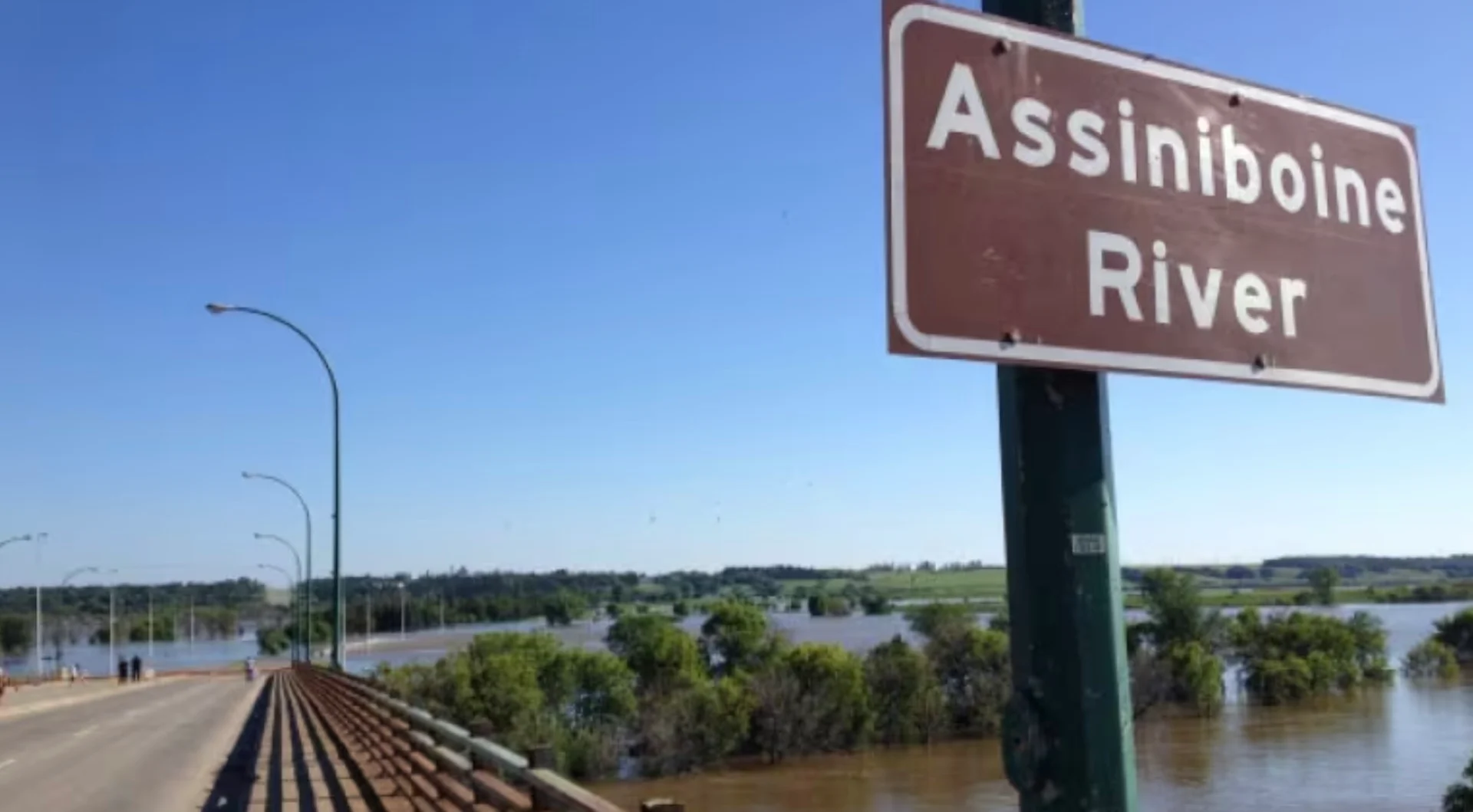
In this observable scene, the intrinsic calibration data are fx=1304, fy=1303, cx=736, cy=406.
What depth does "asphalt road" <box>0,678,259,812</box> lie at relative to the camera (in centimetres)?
1853

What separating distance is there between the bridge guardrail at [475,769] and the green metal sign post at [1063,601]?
292 cm

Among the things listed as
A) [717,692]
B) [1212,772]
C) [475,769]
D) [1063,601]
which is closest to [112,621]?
[717,692]

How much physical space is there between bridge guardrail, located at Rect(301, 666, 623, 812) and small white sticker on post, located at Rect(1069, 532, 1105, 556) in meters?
A: 3.06

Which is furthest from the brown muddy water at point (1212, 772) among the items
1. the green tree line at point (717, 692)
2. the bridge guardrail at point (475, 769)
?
the bridge guardrail at point (475, 769)

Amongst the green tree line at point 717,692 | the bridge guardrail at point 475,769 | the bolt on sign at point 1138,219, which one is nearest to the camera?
the bolt on sign at point 1138,219

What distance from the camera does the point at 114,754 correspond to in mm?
26219

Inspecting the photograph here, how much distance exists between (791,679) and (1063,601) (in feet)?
284

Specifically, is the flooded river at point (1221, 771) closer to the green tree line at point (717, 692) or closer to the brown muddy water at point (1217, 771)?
the brown muddy water at point (1217, 771)

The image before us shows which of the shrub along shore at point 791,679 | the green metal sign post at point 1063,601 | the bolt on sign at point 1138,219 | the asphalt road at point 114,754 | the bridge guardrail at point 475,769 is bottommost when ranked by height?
the shrub along shore at point 791,679

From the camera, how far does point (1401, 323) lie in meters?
3.22

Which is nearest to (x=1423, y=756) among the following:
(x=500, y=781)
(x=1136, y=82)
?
(x=500, y=781)

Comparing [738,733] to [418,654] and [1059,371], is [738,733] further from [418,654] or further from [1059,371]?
[1059,371]

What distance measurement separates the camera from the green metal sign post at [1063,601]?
8.80ft

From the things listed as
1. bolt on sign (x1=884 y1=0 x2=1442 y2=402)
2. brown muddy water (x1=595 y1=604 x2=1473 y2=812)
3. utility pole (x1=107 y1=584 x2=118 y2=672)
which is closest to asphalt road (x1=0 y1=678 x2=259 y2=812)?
bolt on sign (x1=884 y1=0 x2=1442 y2=402)
